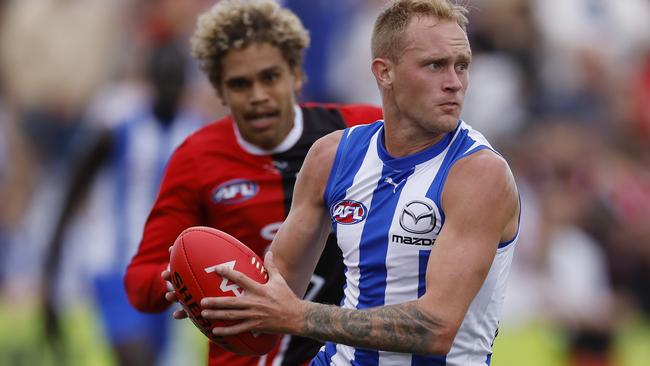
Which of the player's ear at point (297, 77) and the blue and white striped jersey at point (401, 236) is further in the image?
the player's ear at point (297, 77)

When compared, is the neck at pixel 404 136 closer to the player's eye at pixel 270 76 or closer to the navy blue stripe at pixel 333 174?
the navy blue stripe at pixel 333 174

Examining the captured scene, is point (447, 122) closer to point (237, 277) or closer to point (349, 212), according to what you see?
point (349, 212)

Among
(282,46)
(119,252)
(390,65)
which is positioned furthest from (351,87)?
(390,65)

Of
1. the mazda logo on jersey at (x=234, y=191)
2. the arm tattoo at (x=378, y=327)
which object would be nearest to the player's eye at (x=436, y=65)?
the arm tattoo at (x=378, y=327)

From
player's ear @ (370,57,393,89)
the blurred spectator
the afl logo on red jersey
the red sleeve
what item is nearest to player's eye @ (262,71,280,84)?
the red sleeve

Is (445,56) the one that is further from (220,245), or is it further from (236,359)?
(236,359)

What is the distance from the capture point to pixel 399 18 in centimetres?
472

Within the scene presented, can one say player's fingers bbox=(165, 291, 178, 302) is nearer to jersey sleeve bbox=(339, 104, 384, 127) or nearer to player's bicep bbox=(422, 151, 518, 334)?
player's bicep bbox=(422, 151, 518, 334)

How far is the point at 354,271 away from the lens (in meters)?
4.78

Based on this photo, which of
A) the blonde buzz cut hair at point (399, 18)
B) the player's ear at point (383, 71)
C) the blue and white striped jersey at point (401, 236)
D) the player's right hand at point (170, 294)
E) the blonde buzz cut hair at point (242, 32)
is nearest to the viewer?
the blue and white striped jersey at point (401, 236)

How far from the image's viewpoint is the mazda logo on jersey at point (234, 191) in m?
5.84

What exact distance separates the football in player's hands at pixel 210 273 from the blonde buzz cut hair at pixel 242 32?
4.23ft

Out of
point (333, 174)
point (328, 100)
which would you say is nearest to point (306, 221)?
point (333, 174)

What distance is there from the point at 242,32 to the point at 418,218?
1705mm
